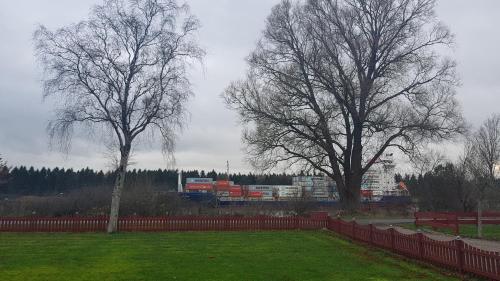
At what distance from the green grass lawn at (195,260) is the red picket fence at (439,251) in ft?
1.53

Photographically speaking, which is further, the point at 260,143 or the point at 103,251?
the point at 260,143

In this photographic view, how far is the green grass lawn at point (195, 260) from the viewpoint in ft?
42.2

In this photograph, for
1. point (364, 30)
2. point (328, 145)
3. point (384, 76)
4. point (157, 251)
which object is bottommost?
point (157, 251)

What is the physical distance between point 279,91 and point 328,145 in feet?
18.0

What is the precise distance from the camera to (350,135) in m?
36.7

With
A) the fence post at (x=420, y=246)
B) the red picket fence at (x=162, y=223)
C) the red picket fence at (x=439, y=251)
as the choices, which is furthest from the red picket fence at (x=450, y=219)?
the fence post at (x=420, y=246)

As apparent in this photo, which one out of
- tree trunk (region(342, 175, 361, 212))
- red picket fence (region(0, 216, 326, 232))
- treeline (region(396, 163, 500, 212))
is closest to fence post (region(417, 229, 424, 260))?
red picket fence (region(0, 216, 326, 232))

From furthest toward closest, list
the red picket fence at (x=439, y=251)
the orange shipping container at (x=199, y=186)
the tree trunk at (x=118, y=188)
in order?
the orange shipping container at (x=199, y=186)
the tree trunk at (x=118, y=188)
the red picket fence at (x=439, y=251)

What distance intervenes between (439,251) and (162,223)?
693 inches

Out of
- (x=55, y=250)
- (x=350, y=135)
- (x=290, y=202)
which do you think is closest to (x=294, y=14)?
(x=350, y=135)

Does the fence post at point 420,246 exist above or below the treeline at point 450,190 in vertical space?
below

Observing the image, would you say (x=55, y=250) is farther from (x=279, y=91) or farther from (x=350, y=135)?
(x=350, y=135)

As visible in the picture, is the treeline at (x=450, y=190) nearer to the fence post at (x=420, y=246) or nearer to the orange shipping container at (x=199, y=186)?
the fence post at (x=420, y=246)

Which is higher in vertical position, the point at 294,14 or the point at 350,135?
the point at 294,14
